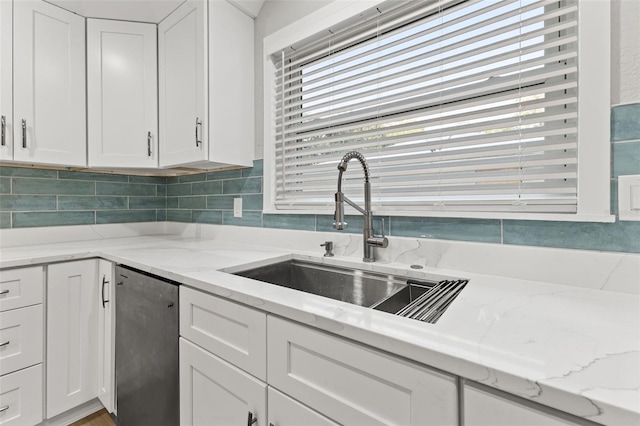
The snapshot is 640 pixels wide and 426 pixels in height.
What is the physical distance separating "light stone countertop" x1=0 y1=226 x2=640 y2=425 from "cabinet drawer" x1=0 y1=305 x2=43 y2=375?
89cm

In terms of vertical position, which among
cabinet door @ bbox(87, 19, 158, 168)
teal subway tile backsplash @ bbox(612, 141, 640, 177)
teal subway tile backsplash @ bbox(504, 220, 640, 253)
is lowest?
teal subway tile backsplash @ bbox(504, 220, 640, 253)

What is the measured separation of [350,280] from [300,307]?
563 millimetres

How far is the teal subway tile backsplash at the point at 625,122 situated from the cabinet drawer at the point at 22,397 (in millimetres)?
2539

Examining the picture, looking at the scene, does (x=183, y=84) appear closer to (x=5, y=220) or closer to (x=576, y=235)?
(x=5, y=220)

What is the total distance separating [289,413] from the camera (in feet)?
2.70

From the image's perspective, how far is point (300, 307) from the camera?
0.79 m

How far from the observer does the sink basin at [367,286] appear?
0.85m

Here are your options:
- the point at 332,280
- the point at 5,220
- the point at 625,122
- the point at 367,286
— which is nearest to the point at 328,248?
the point at 332,280

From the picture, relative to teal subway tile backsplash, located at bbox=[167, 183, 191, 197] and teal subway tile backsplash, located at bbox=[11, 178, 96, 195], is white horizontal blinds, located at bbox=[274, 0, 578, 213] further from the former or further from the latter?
teal subway tile backsplash, located at bbox=[11, 178, 96, 195]

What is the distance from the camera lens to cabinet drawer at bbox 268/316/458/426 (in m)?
0.59

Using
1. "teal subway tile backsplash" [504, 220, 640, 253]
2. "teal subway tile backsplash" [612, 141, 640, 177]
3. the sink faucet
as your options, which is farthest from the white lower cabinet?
"teal subway tile backsplash" [612, 141, 640, 177]

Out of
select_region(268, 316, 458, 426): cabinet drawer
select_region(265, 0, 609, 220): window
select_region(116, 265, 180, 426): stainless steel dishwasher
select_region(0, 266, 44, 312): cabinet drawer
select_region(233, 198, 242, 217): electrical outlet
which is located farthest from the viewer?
select_region(233, 198, 242, 217): electrical outlet

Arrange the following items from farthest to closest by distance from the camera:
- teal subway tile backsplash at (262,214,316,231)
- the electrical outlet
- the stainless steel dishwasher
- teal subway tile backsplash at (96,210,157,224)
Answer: teal subway tile backsplash at (96,210,157,224) → the electrical outlet → teal subway tile backsplash at (262,214,316,231) → the stainless steel dishwasher

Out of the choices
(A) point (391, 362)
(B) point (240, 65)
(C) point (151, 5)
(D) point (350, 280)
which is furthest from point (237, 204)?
(A) point (391, 362)
